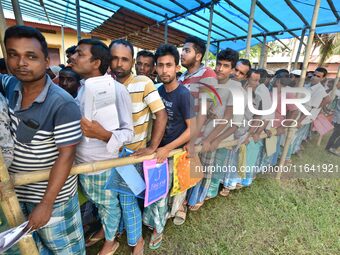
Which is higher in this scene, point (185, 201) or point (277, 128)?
point (277, 128)

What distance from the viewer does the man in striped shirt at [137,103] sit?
1624 mm

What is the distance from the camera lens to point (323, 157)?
4766 mm

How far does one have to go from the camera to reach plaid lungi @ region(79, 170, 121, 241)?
1615 mm

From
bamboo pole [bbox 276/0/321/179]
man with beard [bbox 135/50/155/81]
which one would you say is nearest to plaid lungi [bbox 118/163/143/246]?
man with beard [bbox 135/50/155/81]

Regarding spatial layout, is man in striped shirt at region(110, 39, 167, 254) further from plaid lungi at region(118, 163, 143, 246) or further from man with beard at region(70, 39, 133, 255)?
man with beard at region(70, 39, 133, 255)

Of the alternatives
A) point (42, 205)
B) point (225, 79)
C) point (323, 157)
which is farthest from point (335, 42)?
point (42, 205)

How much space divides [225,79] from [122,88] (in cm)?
140

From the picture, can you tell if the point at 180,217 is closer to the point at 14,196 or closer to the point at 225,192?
the point at 225,192

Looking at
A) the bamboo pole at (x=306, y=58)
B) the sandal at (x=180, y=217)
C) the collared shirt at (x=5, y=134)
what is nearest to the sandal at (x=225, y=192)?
the sandal at (x=180, y=217)

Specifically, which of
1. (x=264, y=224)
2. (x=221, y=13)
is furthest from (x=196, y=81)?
(x=221, y=13)

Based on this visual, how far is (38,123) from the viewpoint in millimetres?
1131

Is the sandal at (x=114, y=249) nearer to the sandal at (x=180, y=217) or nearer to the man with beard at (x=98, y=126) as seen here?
the man with beard at (x=98, y=126)

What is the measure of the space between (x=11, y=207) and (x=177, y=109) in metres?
1.31

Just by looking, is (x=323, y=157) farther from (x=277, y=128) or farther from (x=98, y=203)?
(x=98, y=203)
